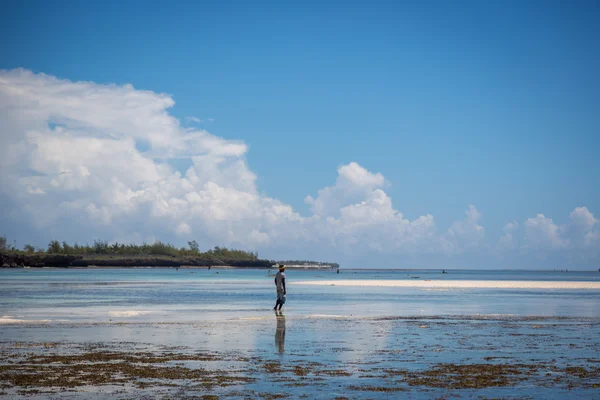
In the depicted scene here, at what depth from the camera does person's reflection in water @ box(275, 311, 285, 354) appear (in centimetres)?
2159

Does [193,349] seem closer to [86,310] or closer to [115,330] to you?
[115,330]

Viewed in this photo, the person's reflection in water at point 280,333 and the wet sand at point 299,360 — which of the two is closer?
the wet sand at point 299,360

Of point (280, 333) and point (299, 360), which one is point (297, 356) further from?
point (280, 333)

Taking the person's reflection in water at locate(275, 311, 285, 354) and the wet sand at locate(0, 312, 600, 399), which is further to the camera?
the person's reflection in water at locate(275, 311, 285, 354)

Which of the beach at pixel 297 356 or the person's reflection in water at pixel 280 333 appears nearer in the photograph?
the beach at pixel 297 356

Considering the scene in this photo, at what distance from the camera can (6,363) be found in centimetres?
1759

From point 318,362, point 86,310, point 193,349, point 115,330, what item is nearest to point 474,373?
point 318,362

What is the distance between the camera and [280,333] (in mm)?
25750

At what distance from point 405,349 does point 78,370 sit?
969cm

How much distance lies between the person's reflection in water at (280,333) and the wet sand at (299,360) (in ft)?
0.13

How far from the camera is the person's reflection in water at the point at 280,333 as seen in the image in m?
21.6

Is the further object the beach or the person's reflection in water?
the person's reflection in water

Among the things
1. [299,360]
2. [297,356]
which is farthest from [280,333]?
[299,360]

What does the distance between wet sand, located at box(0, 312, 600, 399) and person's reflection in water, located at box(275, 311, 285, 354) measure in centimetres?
4
